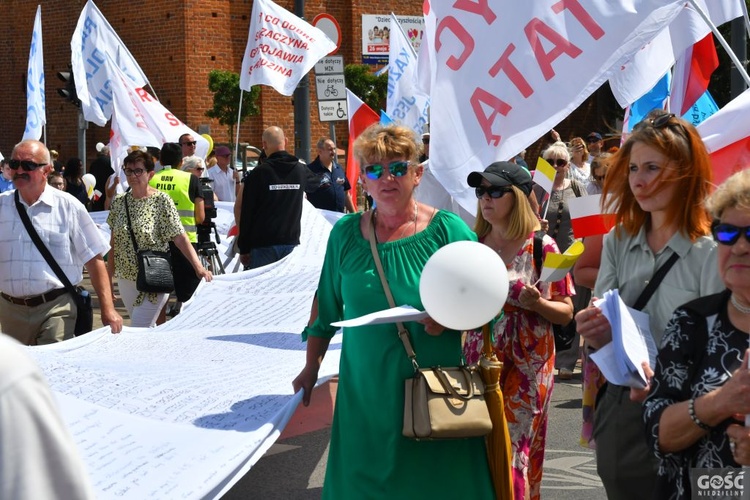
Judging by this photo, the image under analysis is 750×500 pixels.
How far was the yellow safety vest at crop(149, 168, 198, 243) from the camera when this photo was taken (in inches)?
412

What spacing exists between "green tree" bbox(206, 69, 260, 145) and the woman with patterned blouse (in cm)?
2010

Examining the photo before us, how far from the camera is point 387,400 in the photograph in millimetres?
4043

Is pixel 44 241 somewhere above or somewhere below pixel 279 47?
below

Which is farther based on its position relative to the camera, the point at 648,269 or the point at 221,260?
the point at 221,260

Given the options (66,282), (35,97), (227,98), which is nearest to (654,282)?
(66,282)

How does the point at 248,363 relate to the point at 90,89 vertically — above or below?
below

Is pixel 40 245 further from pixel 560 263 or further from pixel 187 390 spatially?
pixel 560 263

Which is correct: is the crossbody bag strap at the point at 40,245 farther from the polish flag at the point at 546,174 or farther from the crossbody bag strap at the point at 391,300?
the crossbody bag strap at the point at 391,300

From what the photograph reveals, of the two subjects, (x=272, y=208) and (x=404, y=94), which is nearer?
(x=272, y=208)

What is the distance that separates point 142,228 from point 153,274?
0.42 meters

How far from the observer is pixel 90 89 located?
15031 millimetres

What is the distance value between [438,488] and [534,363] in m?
1.22

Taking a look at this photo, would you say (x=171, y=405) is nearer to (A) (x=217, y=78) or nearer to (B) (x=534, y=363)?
(B) (x=534, y=363)

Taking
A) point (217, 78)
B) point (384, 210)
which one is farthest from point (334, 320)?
point (217, 78)
